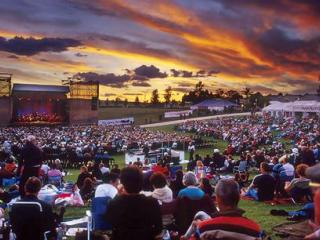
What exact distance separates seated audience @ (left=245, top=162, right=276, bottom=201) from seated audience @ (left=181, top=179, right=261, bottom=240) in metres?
8.02

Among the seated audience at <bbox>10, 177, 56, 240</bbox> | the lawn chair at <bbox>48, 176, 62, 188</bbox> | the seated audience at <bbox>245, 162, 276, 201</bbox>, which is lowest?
the lawn chair at <bbox>48, 176, 62, 188</bbox>

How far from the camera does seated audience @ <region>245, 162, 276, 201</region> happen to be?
1136 cm

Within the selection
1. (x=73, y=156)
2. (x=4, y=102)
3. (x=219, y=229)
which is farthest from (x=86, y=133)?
(x=219, y=229)

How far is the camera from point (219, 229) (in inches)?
137

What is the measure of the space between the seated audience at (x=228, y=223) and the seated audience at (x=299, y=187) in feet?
21.4

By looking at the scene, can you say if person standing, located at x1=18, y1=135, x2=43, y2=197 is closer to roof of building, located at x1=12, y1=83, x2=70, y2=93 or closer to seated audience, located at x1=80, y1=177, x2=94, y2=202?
seated audience, located at x1=80, y1=177, x2=94, y2=202

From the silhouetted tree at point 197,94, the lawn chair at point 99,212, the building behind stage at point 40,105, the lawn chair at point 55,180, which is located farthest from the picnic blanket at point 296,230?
the silhouetted tree at point 197,94

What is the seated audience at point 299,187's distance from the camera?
986 centimetres

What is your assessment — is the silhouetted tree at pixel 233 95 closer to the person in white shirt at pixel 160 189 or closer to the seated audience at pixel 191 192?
the person in white shirt at pixel 160 189

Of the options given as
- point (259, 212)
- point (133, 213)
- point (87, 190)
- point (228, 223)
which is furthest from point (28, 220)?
point (87, 190)

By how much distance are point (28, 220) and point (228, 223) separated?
2.88 metres

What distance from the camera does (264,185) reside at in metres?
11.5

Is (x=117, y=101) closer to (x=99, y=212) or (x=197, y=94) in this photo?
(x=197, y=94)

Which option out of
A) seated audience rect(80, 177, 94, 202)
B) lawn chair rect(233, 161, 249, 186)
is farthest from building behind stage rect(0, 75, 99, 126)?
seated audience rect(80, 177, 94, 202)
